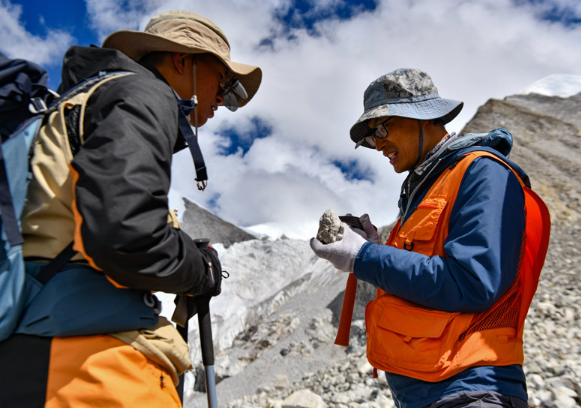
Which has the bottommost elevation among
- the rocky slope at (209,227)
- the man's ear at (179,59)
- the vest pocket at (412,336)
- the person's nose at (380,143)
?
the rocky slope at (209,227)

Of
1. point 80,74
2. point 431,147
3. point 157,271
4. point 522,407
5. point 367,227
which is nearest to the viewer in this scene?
point 157,271

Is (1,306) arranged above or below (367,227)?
above

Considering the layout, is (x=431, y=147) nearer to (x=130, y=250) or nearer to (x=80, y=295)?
(x=130, y=250)

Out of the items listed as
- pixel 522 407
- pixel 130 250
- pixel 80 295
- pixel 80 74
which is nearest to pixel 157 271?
pixel 130 250

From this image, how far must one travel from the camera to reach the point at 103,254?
4.38ft

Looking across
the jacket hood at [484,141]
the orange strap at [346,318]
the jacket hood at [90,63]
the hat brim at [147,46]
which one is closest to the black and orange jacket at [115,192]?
the jacket hood at [90,63]

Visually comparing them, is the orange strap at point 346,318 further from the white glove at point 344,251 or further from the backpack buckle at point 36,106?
the backpack buckle at point 36,106

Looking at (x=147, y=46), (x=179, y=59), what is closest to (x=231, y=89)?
(x=179, y=59)

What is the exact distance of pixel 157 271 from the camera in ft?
4.71

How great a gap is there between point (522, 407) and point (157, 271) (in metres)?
1.68

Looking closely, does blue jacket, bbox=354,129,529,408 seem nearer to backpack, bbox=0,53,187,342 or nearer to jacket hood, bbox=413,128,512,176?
jacket hood, bbox=413,128,512,176

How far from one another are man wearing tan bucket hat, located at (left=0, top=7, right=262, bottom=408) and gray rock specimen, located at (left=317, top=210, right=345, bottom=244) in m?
0.83

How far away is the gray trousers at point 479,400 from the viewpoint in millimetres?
1776

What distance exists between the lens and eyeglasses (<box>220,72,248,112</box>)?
2410mm
